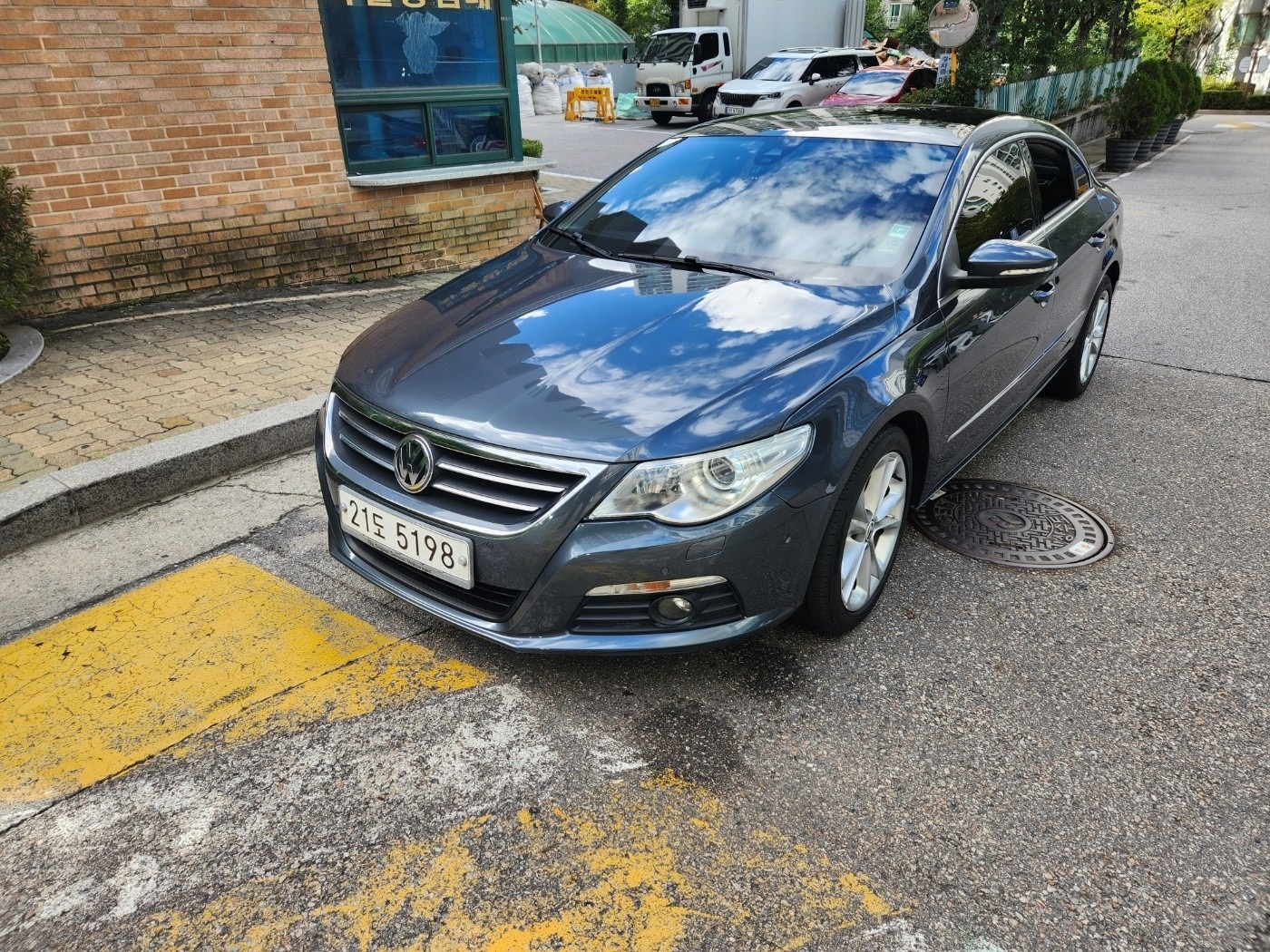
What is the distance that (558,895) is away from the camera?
2139mm

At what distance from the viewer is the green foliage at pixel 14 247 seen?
4988mm

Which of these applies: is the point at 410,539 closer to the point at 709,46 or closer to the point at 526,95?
the point at 709,46

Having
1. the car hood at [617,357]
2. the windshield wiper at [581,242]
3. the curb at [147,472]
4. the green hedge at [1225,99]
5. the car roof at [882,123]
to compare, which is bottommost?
the green hedge at [1225,99]

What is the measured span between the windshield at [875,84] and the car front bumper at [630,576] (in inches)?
724

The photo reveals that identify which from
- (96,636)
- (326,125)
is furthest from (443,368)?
(326,125)

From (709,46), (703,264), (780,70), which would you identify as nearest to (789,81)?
(780,70)

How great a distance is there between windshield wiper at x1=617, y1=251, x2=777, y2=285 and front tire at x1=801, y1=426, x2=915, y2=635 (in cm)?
76

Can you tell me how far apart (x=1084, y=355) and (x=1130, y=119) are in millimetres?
13568

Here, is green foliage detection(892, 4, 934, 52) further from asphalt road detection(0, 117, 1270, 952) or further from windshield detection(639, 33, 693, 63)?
asphalt road detection(0, 117, 1270, 952)

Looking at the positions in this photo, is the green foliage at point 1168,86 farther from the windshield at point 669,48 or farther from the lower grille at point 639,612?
the lower grille at point 639,612

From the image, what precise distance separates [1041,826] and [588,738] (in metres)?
1.20

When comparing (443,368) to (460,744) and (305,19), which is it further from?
(305,19)

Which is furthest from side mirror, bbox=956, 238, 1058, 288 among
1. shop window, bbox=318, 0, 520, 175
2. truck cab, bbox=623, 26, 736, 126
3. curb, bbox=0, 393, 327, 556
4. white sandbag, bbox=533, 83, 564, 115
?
white sandbag, bbox=533, 83, 564, 115

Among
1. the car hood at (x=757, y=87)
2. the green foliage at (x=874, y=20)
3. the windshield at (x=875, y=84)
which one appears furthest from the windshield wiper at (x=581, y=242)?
the green foliage at (x=874, y=20)
